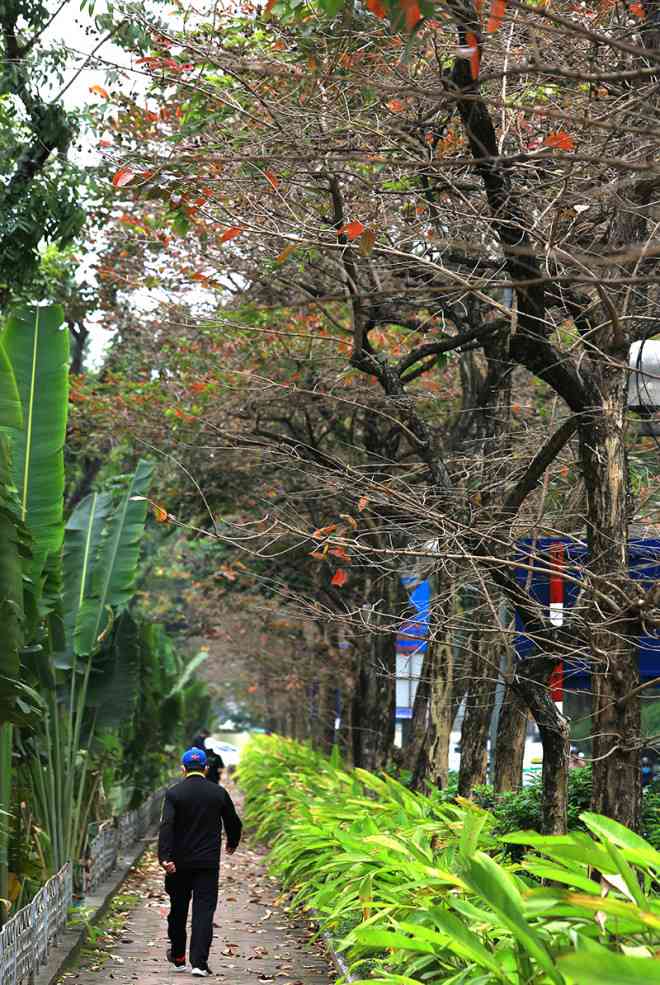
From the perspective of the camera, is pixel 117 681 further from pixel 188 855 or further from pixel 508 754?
pixel 508 754

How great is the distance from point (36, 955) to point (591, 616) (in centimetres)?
469

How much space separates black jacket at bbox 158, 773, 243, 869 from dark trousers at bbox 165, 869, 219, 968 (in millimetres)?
109

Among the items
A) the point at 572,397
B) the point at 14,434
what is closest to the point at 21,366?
the point at 14,434

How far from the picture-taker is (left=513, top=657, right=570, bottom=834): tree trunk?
32.2 ft

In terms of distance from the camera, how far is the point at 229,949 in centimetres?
1346

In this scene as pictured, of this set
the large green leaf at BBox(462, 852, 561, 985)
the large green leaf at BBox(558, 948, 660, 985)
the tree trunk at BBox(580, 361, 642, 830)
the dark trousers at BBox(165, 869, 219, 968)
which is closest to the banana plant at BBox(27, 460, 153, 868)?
the dark trousers at BBox(165, 869, 219, 968)

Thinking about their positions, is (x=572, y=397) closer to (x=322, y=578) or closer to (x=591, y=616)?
(x=591, y=616)

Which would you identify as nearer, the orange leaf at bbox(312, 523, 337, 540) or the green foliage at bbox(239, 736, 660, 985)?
the green foliage at bbox(239, 736, 660, 985)

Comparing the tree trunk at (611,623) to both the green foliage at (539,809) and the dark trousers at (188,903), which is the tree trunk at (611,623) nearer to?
the green foliage at (539,809)

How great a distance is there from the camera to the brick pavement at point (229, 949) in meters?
11.6

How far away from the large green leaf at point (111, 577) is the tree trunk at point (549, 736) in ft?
18.3

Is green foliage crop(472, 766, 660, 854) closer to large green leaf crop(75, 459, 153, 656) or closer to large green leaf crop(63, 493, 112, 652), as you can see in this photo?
large green leaf crop(75, 459, 153, 656)

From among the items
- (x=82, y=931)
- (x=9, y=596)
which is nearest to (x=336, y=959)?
(x=82, y=931)

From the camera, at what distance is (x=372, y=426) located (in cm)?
1878
